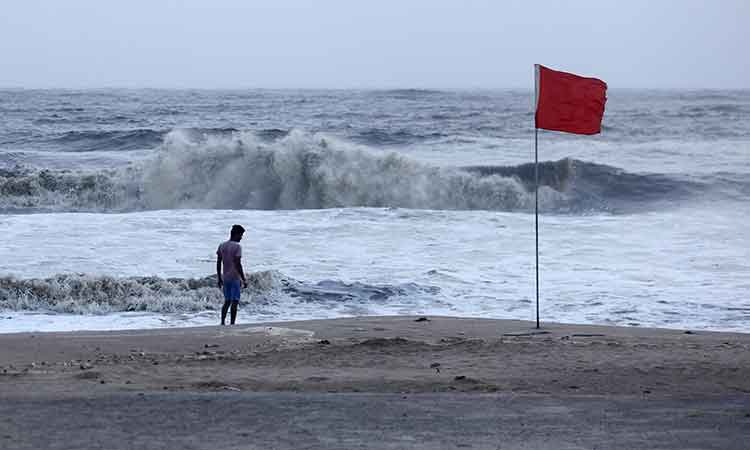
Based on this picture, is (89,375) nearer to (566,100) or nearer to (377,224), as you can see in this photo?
(566,100)

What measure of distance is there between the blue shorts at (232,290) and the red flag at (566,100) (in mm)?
3848

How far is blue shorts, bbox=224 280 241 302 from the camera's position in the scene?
11.4m

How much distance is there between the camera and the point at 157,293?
13.0m

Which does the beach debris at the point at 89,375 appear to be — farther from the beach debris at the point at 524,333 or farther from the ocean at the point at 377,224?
the beach debris at the point at 524,333

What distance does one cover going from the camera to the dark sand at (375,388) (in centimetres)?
598

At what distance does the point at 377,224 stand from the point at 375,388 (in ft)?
40.9

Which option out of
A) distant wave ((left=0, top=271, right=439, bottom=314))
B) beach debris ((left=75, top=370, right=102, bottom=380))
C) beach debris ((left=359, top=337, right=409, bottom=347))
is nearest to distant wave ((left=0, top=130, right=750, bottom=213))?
distant wave ((left=0, top=271, right=439, bottom=314))

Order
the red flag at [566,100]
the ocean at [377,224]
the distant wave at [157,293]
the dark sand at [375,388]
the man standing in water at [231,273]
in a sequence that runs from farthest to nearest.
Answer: the ocean at [377,224]
the distant wave at [157,293]
the man standing in water at [231,273]
the red flag at [566,100]
the dark sand at [375,388]

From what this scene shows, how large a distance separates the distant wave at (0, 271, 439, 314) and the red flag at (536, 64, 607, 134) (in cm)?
387

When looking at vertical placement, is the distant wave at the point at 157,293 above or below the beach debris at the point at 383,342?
below

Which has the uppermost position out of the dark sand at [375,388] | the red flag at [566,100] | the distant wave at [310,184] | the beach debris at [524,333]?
the red flag at [566,100]

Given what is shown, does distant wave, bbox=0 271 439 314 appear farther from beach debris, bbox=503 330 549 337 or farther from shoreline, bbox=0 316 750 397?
beach debris, bbox=503 330 549 337

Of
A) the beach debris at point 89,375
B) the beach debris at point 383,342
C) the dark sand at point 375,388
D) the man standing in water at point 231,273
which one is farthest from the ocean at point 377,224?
the beach debris at point 89,375

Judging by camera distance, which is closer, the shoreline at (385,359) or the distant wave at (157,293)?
the shoreline at (385,359)
